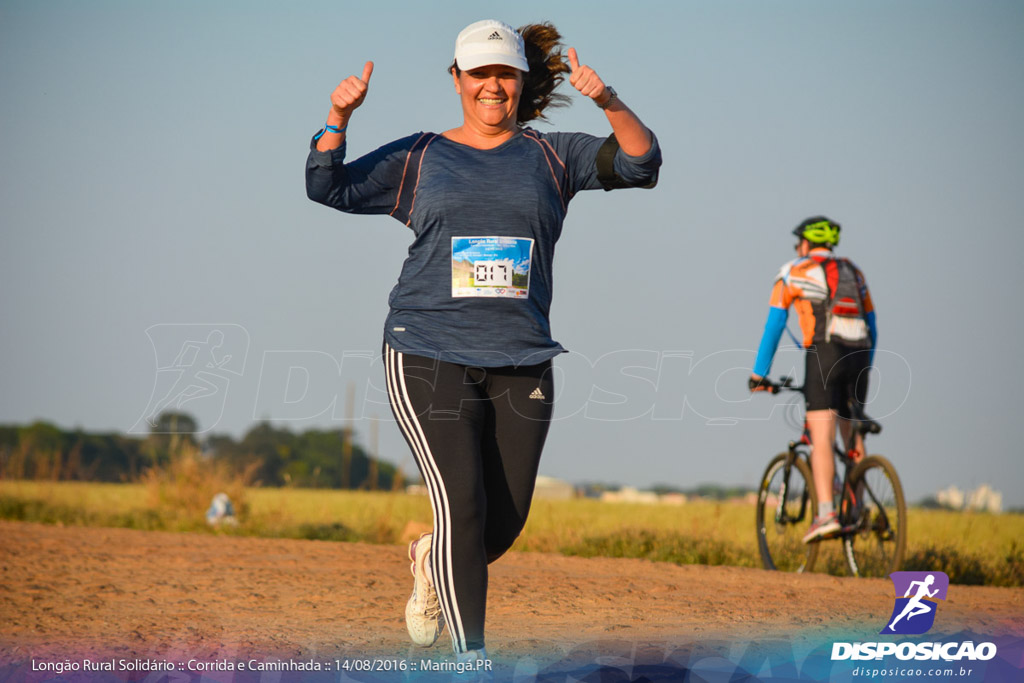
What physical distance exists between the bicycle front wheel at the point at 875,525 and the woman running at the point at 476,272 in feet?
12.6

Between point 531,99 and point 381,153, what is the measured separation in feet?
2.66

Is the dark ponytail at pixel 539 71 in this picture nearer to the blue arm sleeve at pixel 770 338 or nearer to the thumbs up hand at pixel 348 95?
the thumbs up hand at pixel 348 95

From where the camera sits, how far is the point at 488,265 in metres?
4.01

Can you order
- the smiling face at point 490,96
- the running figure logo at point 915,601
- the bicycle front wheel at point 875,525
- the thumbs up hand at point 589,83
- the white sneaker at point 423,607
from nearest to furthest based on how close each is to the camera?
the thumbs up hand at point 589,83 < the smiling face at point 490,96 < the white sneaker at point 423,607 < the running figure logo at point 915,601 < the bicycle front wheel at point 875,525

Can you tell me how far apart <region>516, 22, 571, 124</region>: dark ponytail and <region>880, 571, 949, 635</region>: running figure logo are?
291 centimetres

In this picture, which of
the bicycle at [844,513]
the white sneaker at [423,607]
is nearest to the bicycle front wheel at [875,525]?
the bicycle at [844,513]

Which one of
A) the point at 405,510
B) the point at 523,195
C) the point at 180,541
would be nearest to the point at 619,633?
the point at 523,195

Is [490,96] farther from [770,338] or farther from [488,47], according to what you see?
[770,338]

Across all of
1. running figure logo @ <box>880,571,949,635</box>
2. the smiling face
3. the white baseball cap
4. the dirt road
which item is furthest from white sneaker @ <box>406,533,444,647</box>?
running figure logo @ <box>880,571,949,635</box>

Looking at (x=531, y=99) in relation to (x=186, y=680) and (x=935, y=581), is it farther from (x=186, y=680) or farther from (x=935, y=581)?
(x=935, y=581)

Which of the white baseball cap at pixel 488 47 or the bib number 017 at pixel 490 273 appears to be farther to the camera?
the white baseball cap at pixel 488 47

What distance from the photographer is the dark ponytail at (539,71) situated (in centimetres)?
471

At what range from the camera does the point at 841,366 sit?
7.55 metres

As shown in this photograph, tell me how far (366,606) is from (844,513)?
3587 millimetres
